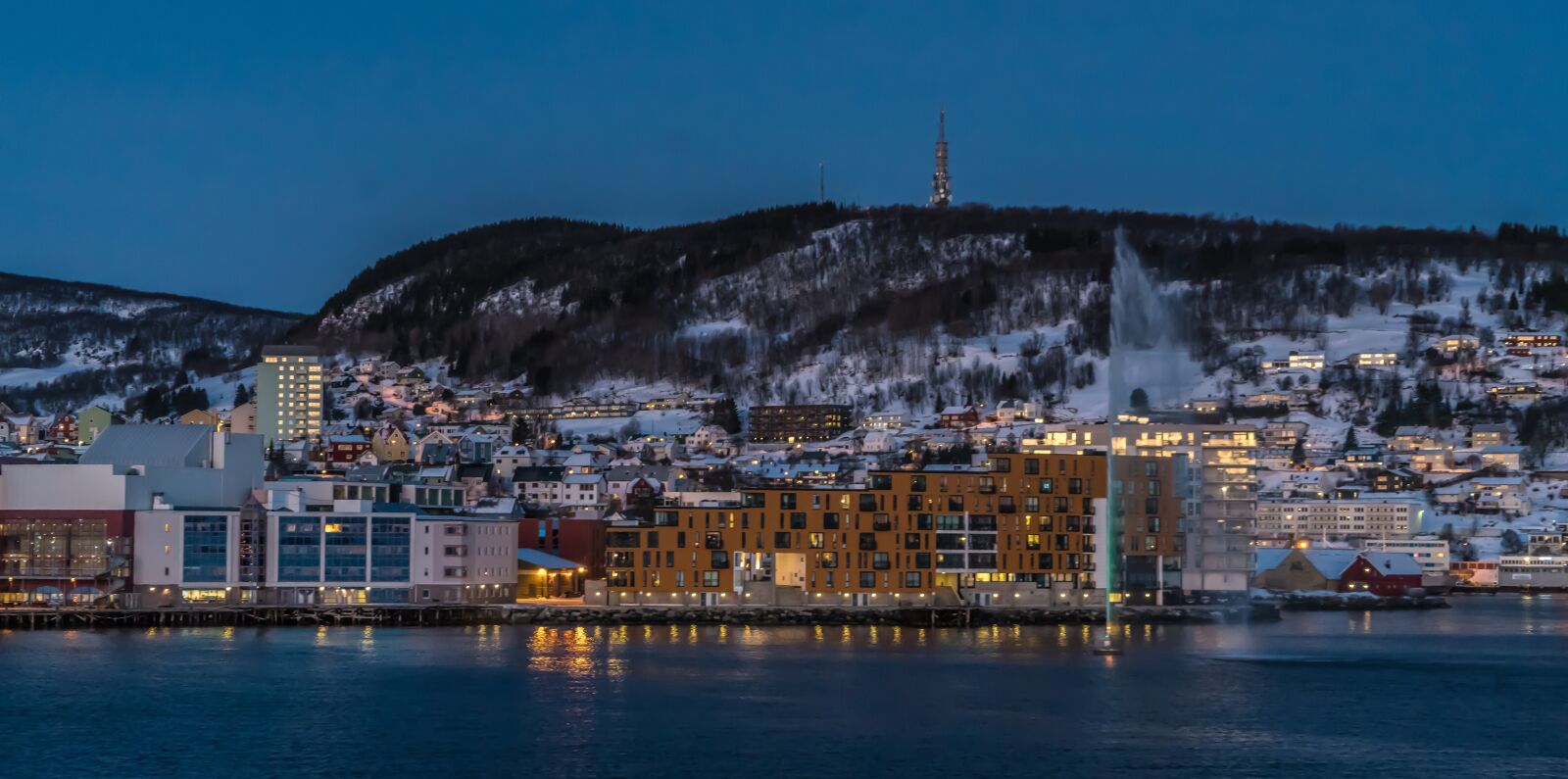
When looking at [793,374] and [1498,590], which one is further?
[793,374]

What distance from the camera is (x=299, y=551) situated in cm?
7238

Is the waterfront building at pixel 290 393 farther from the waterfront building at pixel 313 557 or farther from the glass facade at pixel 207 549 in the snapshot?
the glass facade at pixel 207 549

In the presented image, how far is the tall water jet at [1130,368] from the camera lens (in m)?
62.5

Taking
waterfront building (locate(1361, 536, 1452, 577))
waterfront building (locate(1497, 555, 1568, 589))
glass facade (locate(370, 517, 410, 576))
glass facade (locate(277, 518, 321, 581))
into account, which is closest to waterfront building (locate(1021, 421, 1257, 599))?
glass facade (locate(370, 517, 410, 576))

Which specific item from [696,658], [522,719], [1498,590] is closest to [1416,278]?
[1498,590]

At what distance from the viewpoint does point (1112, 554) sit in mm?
74188

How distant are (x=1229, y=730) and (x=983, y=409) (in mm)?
116430

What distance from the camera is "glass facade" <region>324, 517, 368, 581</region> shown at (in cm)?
7262

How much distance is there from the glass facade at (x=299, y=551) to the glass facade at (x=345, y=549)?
0.43 meters

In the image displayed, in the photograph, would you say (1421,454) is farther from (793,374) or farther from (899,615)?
(899,615)

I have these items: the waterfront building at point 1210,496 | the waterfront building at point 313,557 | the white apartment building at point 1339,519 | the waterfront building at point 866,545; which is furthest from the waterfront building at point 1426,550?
the waterfront building at point 313,557

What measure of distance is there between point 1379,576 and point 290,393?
94.5 meters

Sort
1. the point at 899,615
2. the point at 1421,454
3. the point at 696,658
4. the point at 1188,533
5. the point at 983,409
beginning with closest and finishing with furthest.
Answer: the point at 696,658
the point at 899,615
the point at 1188,533
the point at 1421,454
the point at 983,409

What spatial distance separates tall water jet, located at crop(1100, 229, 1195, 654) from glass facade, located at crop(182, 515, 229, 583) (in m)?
29.3
